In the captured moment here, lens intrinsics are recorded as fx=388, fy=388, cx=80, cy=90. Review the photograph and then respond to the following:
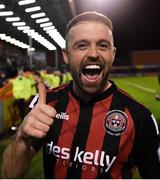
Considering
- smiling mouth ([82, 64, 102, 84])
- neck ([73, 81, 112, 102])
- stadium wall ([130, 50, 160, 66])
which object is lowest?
stadium wall ([130, 50, 160, 66])

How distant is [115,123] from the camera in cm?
171

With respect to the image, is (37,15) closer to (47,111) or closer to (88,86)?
(88,86)

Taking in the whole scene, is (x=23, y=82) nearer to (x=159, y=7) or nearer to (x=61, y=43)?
(x=61, y=43)

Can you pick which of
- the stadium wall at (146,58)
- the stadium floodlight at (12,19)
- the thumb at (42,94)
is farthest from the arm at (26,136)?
the stadium wall at (146,58)

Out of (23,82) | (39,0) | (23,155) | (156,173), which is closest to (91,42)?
(23,155)

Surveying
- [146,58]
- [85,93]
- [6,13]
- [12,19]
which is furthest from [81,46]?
[146,58]

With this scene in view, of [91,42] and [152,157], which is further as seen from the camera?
[152,157]

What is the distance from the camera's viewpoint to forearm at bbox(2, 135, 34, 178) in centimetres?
144

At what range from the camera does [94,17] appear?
1.66m

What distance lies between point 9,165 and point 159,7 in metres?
29.7

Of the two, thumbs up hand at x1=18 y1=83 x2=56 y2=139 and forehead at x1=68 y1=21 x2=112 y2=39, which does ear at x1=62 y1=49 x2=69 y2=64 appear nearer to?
forehead at x1=68 y1=21 x2=112 y2=39

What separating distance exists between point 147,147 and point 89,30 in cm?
56

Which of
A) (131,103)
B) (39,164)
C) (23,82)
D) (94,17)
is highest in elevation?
(94,17)

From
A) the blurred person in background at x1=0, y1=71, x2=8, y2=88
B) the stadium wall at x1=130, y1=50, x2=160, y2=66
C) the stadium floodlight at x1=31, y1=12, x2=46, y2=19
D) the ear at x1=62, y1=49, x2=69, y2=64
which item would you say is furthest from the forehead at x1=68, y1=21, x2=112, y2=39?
the stadium wall at x1=130, y1=50, x2=160, y2=66
